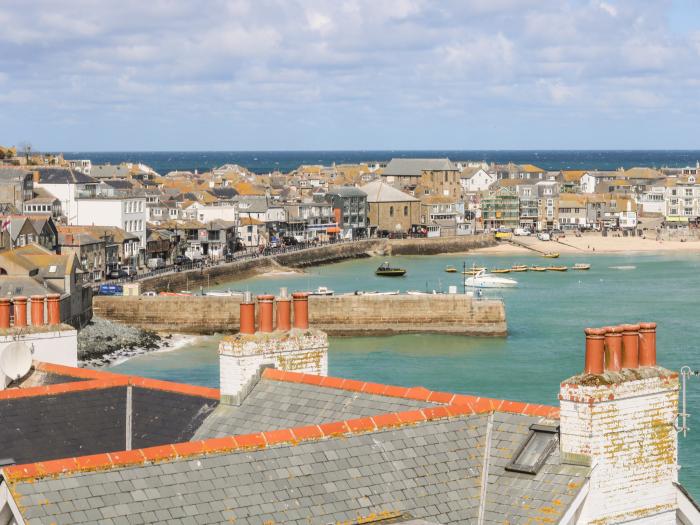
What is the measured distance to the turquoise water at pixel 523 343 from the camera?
52812 mm

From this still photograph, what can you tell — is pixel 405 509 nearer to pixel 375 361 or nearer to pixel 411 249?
pixel 375 361

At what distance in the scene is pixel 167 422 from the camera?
16.0 meters

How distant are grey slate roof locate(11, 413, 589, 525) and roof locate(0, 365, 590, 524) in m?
0.01

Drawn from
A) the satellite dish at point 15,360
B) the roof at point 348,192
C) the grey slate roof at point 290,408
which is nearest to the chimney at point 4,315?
the satellite dish at point 15,360

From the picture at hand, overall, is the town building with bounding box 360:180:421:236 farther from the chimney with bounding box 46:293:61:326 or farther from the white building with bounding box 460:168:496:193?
the chimney with bounding box 46:293:61:326

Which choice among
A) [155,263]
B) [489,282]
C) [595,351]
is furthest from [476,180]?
[595,351]

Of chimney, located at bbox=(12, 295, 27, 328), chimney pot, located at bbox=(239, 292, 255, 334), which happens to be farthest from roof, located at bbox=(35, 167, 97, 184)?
chimney pot, located at bbox=(239, 292, 255, 334)

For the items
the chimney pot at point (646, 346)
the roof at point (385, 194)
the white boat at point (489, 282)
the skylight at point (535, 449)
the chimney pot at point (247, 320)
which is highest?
the chimney pot at point (646, 346)

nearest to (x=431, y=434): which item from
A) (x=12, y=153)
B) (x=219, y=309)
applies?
(x=219, y=309)

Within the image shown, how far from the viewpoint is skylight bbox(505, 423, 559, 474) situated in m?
12.0

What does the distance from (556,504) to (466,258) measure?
4778 inches

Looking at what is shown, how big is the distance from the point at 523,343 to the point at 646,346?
177 ft

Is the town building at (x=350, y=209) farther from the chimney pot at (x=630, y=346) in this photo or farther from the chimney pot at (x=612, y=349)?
the chimney pot at (x=612, y=349)

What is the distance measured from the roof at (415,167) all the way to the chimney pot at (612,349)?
6282 inches
